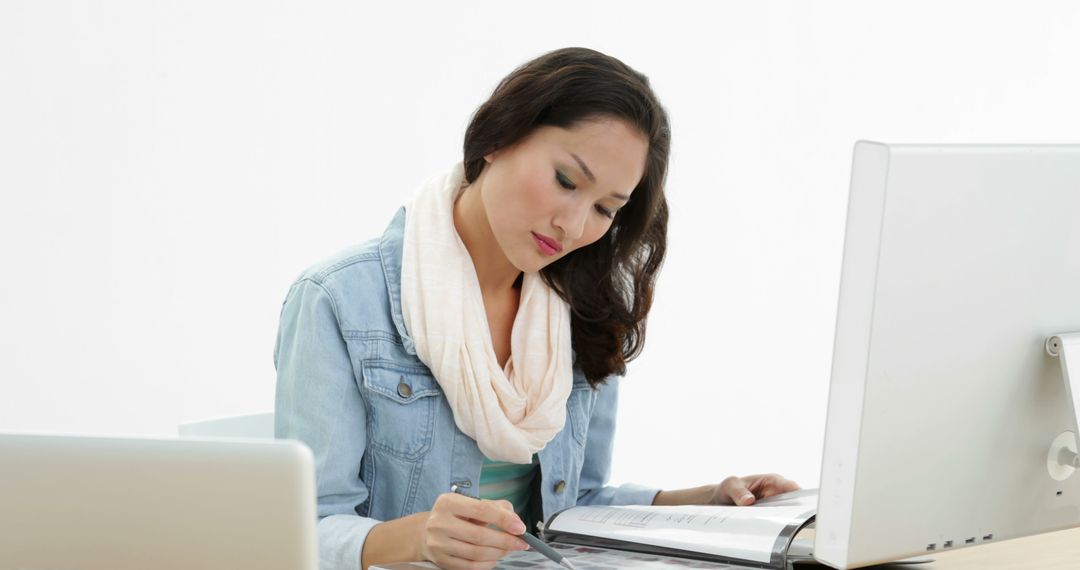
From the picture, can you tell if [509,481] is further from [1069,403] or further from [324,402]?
[1069,403]

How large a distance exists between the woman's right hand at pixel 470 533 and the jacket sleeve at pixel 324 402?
30 centimetres

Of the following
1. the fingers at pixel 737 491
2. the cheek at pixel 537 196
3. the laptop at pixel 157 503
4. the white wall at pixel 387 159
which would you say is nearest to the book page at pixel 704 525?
the fingers at pixel 737 491

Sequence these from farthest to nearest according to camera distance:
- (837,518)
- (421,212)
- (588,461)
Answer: (588,461) < (421,212) < (837,518)

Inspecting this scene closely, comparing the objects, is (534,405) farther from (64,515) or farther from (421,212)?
(64,515)

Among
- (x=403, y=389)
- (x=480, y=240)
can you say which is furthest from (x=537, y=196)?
(x=403, y=389)

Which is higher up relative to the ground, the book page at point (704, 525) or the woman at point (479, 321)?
the woman at point (479, 321)

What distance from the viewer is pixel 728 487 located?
1.55 metres

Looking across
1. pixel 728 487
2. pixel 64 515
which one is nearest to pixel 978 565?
pixel 728 487

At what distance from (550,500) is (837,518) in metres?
0.75

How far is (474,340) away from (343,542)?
0.38 m

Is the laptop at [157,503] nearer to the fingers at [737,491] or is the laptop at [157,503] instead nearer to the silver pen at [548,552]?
the silver pen at [548,552]

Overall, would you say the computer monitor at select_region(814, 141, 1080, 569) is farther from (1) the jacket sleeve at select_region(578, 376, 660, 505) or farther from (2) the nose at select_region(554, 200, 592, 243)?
(1) the jacket sleeve at select_region(578, 376, 660, 505)

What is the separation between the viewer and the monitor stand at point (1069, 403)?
1081 mm

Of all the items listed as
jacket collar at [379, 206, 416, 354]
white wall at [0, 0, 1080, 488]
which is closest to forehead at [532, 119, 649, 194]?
jacket collar at [379, 206, 416, 354]
